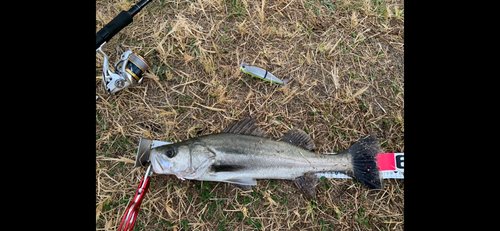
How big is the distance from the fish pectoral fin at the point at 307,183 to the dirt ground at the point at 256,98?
0.14m

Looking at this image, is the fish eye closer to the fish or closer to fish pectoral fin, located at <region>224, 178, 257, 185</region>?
the fish

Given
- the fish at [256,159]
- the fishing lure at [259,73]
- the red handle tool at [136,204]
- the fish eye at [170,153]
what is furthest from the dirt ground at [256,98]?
the fish eye at [170,153]

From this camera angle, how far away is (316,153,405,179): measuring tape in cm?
383

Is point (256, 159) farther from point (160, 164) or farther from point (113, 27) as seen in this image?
point (113, 27)

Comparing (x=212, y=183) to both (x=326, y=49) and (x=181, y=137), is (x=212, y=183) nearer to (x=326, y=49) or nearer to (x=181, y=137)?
(x=181, y=137)

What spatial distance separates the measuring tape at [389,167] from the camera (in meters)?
3.83

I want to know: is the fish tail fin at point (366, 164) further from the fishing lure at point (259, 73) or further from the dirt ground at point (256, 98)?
the fishing lure at point (259, 73)

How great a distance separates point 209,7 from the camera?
171 inches

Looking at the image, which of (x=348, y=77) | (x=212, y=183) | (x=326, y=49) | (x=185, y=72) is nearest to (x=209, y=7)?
(x=185, y=72)

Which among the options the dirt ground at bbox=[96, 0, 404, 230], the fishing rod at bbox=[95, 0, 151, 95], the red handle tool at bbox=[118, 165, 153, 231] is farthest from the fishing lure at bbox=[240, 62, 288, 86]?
the red handle tool at bbox=[118, 165, 153, 231]

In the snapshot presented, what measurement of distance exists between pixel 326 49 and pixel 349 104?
87 centimetres

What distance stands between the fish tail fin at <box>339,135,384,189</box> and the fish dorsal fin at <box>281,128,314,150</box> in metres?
0.47

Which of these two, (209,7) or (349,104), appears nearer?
(349,104)

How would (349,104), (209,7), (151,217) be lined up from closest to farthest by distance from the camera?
(151,217) < (349,104) < (209,7)
